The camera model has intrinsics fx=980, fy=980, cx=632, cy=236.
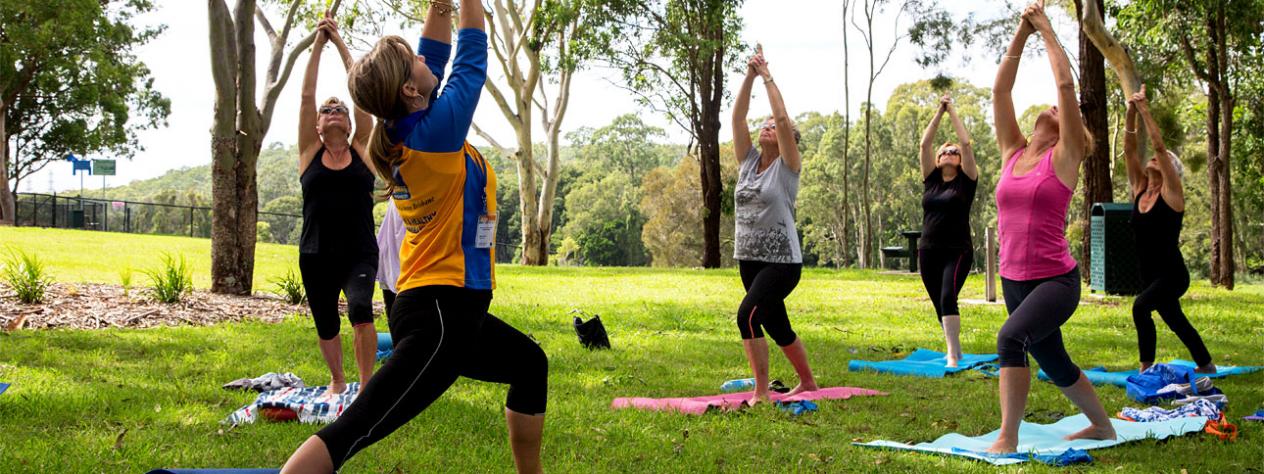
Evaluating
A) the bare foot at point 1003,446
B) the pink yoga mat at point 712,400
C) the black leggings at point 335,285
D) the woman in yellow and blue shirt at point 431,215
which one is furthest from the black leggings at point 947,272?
the woman in yellow and blue shirt at point 431,215

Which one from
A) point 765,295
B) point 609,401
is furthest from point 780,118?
point 609,401

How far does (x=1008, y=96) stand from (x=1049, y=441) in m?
1.90

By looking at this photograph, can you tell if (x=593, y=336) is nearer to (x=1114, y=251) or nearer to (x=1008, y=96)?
(x=1008, y=96)

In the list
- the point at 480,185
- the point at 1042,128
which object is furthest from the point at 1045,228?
the point at 480,185

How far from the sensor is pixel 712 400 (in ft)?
21.5

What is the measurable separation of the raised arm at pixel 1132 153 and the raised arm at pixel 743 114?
2.53 meters

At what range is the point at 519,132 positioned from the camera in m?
31.8

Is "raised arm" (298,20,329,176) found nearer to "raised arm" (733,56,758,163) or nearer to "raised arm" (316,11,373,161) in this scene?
"raised arm" (316,11,373,161)

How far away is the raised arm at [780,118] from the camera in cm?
613

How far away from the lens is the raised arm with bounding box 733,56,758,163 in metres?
6.23

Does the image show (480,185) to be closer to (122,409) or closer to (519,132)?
(122,409)

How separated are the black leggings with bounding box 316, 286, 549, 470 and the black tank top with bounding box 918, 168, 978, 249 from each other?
5.43 m

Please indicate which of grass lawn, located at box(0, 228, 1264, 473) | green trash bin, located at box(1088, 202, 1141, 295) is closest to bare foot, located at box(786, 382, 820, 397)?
grass lawn, located at box(0, 228, 1264, 473)

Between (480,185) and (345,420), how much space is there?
2.97 feet
